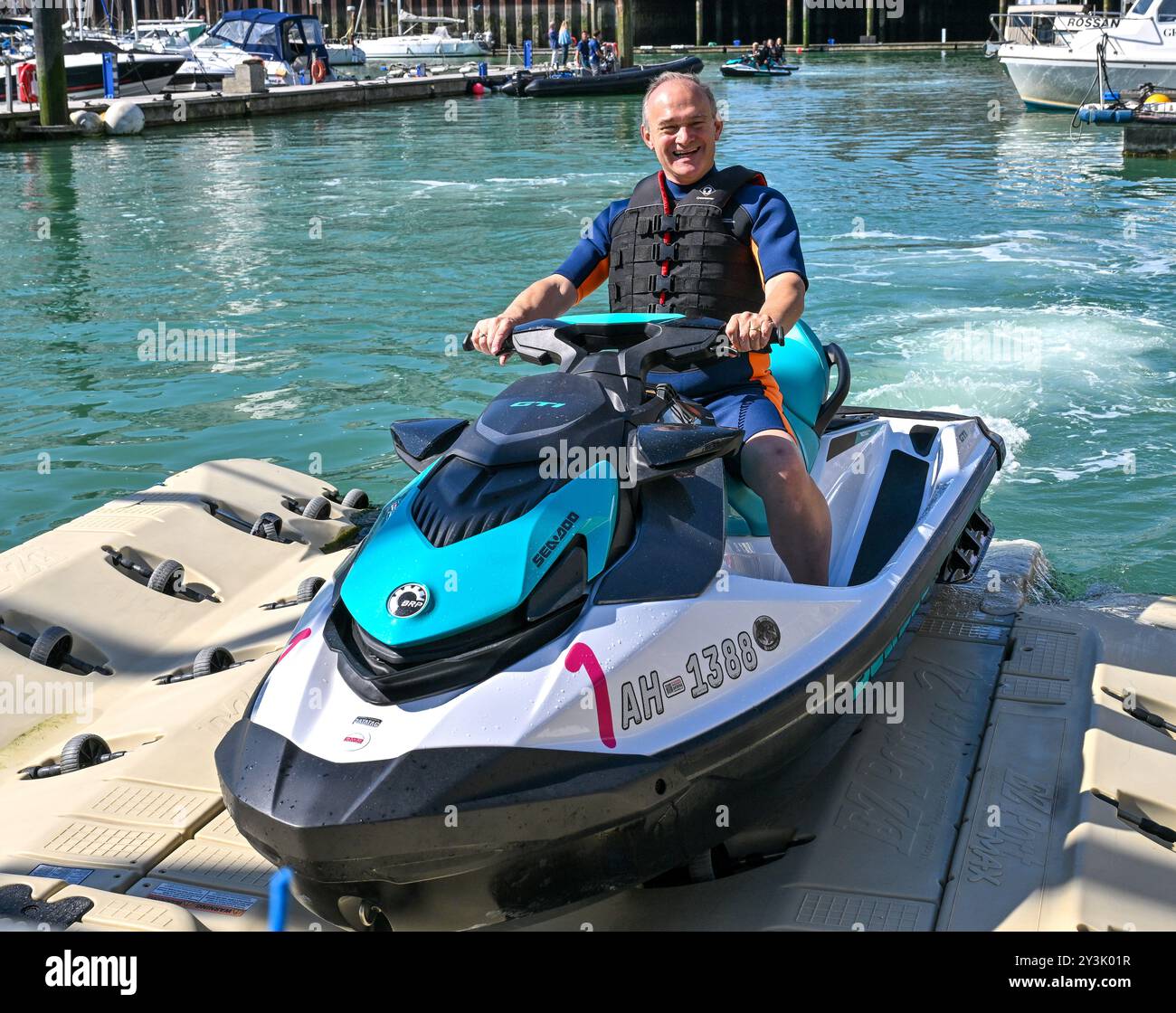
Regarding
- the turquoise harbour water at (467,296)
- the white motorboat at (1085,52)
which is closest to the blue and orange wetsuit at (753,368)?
the turquoise harbour water at (467,296)

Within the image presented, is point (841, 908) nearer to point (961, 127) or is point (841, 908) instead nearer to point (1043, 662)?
point (1043, 662)

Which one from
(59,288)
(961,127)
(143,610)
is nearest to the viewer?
(143,610)

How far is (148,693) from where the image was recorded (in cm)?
386

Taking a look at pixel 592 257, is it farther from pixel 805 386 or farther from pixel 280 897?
pixel 280 897

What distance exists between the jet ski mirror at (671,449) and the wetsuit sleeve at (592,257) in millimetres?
1051

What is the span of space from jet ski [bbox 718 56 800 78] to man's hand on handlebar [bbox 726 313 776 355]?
39.8m

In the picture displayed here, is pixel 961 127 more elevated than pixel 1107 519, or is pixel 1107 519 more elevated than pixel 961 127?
pixel 961 127

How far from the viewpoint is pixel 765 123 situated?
26156 millimetres

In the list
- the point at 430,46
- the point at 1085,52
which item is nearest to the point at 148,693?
the point at 1085,52

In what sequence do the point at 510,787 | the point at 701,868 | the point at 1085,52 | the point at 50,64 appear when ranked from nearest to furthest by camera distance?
1. the point at 510,787
2. the point at 701,868
3. the point at 50,64
4. the point at 1085,52

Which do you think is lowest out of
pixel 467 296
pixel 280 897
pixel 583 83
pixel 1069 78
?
pixel 280 897

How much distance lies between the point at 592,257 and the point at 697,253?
357 millimetres

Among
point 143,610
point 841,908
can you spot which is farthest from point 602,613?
point 143,610

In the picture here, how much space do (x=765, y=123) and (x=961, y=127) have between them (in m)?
3.97
